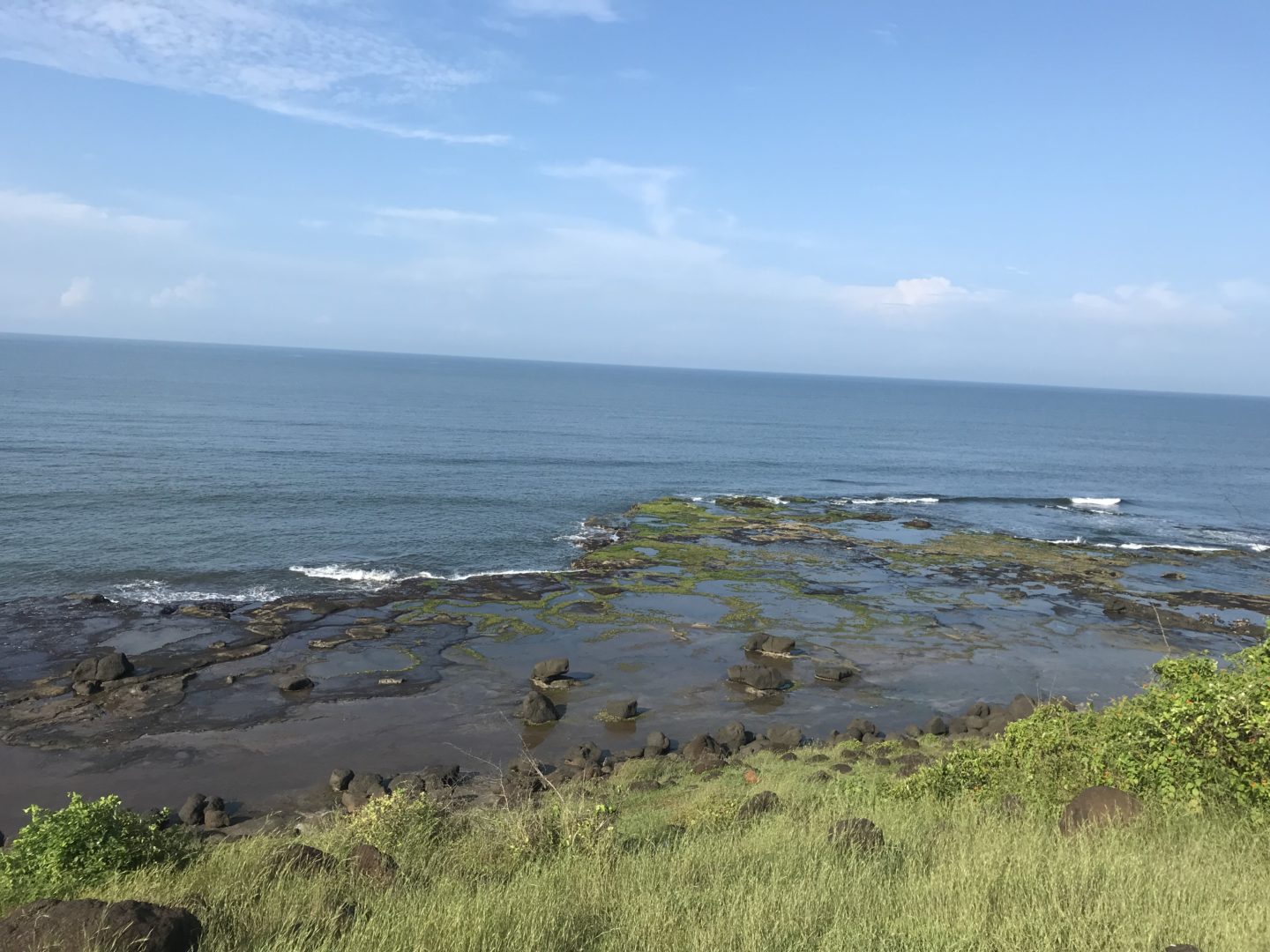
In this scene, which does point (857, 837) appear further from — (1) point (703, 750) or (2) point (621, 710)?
→ (2) point (621, 710)

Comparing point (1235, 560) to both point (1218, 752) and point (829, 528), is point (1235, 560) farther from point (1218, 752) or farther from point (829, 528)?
point (1218, 752)

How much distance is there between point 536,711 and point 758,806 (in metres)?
13.1

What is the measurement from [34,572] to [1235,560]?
73329mm

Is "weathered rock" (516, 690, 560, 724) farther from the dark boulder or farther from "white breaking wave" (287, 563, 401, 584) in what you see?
"white breaking wave" (287, 563, 401, 584)

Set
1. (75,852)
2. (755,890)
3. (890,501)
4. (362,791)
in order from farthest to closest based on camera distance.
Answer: (890,501), (362,791), (75,852), (755,890)

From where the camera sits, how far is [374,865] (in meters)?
11.2

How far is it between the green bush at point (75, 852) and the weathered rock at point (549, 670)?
788 inches

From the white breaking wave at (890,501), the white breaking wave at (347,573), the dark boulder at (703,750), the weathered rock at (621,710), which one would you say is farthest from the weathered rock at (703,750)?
the white breaking wave at (890,501)

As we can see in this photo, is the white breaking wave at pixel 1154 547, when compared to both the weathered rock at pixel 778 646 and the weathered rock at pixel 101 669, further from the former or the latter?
the weathered rock at pixel 101 669

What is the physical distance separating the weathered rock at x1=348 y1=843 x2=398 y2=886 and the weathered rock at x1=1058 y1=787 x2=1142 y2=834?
10085 millimetres

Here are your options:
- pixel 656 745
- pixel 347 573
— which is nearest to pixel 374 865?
pixel 656 745

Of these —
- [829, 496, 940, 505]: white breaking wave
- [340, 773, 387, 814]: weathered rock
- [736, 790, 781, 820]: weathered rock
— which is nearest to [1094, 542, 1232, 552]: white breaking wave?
[829, 496, 940, 505]: white breaking wave

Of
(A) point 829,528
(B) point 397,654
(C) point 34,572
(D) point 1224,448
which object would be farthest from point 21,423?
(D) point 1224,448

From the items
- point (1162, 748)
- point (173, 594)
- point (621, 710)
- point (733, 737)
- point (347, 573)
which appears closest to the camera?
point (1162, 748)
